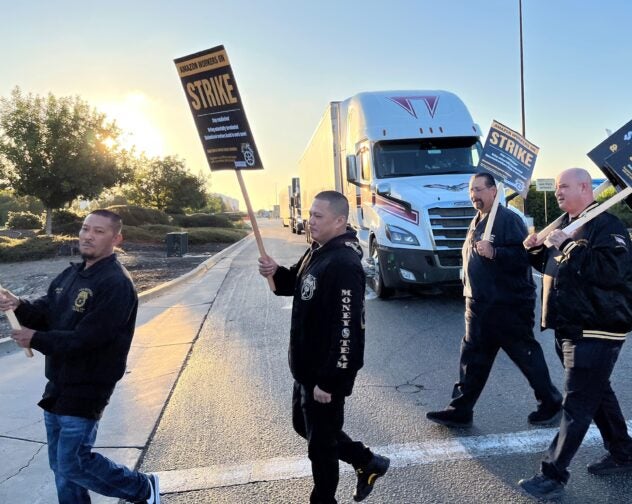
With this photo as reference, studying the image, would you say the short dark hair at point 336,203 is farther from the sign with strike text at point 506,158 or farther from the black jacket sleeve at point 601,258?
the sign with strike text at point 506,158

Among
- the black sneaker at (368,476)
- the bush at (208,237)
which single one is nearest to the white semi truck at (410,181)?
the black sneaker at (368,476)

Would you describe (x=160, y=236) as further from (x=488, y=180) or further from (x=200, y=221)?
(x=488, y=180)

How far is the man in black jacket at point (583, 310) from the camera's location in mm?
3061

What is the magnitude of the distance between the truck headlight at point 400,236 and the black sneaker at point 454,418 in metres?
4.47

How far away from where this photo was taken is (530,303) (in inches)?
161

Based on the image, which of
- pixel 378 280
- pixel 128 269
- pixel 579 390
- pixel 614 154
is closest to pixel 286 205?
pixel 128 269

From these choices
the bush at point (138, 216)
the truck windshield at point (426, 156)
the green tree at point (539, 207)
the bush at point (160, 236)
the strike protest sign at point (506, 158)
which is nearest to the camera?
the strike protest sign at point (506, 158)

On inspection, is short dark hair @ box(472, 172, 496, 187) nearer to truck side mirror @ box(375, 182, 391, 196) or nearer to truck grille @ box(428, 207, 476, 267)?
truck grille @ box(428, 207, 476, 267)

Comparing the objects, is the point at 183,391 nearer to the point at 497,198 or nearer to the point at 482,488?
the point at 482,488

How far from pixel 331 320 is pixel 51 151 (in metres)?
25.1

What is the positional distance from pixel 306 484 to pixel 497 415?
183cm

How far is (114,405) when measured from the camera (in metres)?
4.90

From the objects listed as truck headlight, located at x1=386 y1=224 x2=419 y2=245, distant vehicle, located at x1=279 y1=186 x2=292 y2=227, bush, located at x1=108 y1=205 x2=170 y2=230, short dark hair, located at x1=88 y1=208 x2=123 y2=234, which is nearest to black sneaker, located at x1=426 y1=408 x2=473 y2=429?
short dark hair, located at x1=88 y1=208 x2=123 y2=234


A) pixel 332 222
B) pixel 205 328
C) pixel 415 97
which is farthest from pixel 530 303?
pixel 415 97
